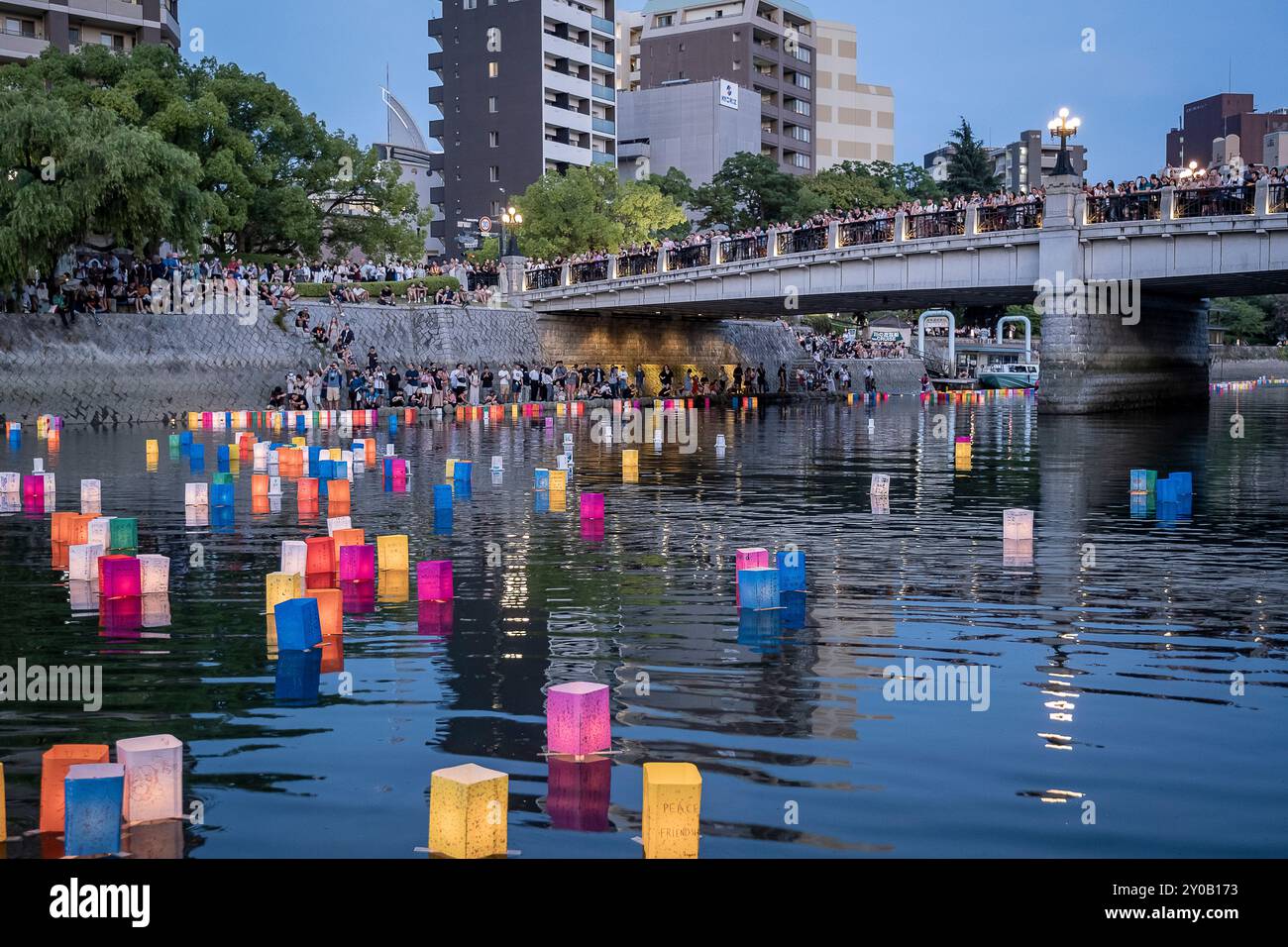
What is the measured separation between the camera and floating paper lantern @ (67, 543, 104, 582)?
12.9m

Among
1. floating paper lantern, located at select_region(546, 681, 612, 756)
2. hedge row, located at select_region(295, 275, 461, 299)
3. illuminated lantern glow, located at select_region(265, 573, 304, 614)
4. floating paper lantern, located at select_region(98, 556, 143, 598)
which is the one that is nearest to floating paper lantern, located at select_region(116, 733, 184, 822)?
Answer: floating paper lantern, located at select_region(546, 681, 612, 756)

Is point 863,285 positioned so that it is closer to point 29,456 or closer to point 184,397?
point 184,397

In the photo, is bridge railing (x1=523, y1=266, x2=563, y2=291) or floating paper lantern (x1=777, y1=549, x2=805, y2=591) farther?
bridge railing (x1=523, y1=266, x2=563, y2=291)

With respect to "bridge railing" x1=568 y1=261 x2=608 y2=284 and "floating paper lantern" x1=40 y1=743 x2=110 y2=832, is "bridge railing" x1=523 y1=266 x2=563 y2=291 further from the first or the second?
"floating paper lantern" x1=40 y1=743 x2=110 y2=832

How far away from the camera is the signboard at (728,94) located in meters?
110

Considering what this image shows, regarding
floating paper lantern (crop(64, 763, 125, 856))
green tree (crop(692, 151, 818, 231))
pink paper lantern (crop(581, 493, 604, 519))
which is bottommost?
floating paper lantern (crop(64, 763, 125, 856))

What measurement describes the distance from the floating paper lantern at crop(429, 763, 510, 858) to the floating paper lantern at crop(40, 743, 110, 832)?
1.77 meters

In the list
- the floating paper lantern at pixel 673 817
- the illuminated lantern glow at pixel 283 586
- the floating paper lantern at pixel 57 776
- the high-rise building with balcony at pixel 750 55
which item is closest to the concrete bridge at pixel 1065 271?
the illuminated lantern glow at pixel 283 586

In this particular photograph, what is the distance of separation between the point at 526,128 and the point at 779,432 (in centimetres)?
6333

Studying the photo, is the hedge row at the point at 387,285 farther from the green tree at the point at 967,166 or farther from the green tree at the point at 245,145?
the green tree at the point at 967,166

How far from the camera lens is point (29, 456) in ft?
93.5

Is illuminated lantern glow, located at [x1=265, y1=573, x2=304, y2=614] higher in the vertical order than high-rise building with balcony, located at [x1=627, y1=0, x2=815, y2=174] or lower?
lower

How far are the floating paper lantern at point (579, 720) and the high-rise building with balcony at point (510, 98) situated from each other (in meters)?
89.6
